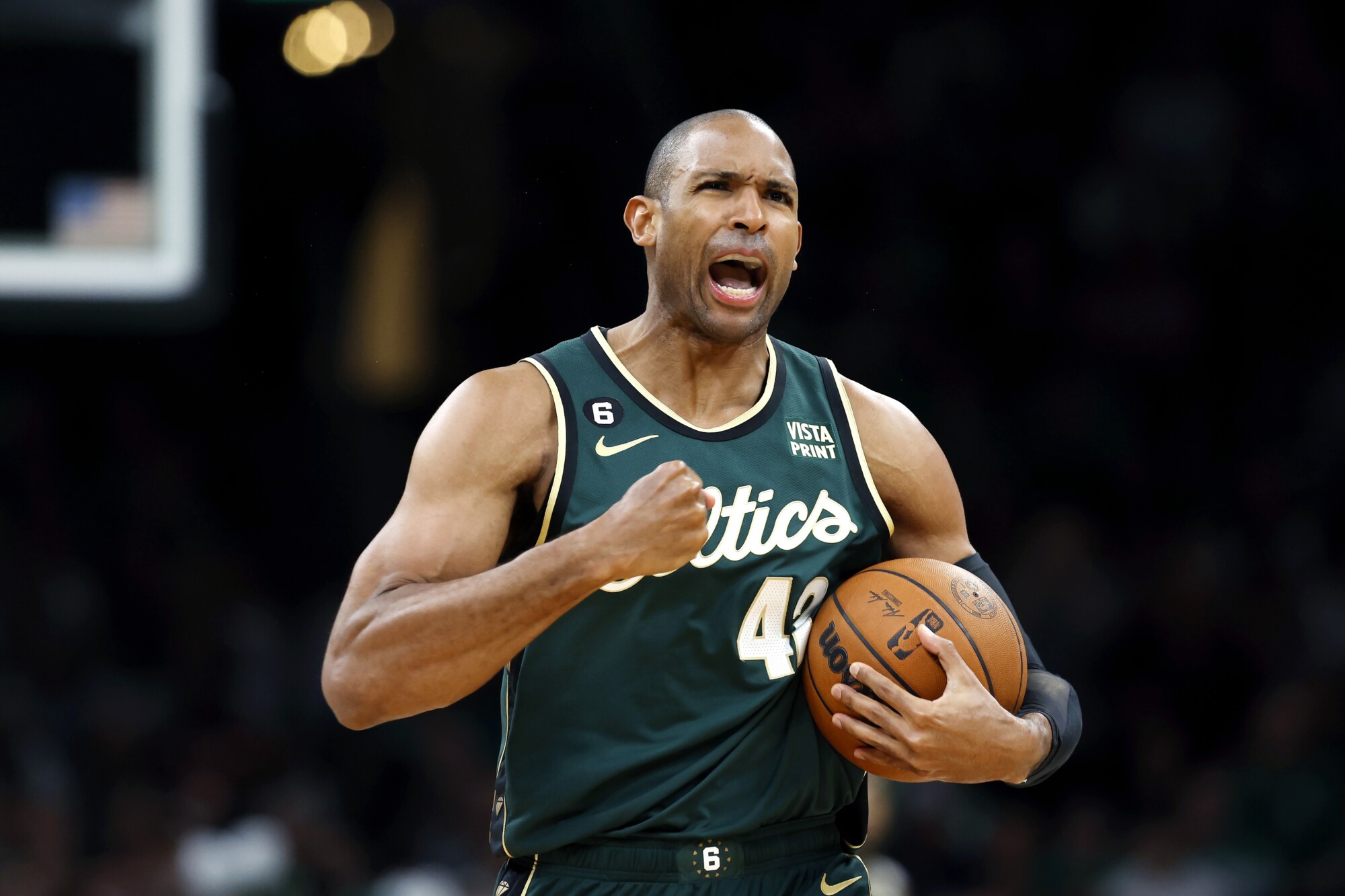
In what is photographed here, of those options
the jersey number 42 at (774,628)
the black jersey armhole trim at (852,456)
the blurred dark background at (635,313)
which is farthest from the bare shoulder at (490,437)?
the blurred dark background at (635,313)

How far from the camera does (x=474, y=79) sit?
25.3 ft

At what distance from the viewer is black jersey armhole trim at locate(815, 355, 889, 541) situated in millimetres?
3324

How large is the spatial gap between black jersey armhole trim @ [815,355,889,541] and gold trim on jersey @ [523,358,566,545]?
2.08ft

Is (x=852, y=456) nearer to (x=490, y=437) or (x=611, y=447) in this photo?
(x=611, y=447)

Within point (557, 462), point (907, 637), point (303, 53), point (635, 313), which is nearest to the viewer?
point (907, 637)

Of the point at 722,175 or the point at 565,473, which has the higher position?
the point at 722,175

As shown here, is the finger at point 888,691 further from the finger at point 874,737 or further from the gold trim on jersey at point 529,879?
the gold trim on jersey at point 529,879

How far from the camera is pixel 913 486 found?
340cm

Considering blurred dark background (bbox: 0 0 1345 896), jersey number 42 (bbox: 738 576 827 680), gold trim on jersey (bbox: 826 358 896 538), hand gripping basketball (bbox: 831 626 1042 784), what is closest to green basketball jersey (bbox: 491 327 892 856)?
jersey number 42 (bbox: 738 576 827 680)

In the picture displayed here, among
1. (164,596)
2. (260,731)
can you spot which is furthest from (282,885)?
(164,596)

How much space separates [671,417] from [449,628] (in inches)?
29.5

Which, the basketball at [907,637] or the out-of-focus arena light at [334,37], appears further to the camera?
the out-of-focus arena light at [334,37]

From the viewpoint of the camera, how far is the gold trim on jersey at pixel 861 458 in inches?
131

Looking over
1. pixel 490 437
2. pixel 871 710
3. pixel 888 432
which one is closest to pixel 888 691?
pixel 871 710
